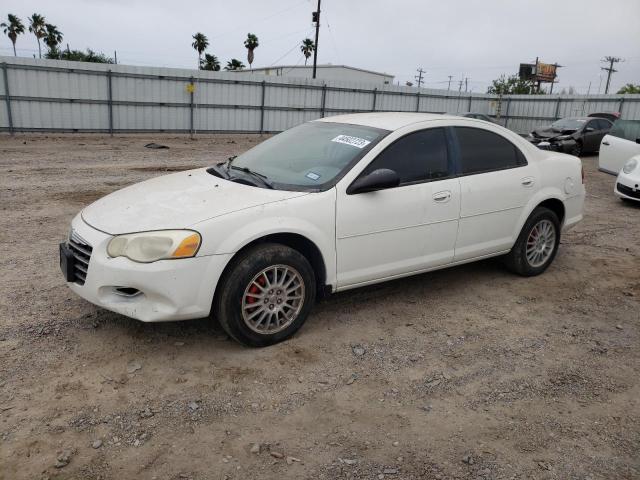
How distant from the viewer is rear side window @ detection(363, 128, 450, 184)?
4.34 m

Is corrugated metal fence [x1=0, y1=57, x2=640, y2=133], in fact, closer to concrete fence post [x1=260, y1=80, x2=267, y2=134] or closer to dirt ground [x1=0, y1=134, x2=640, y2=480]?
concrete fence post [x1=260, y1=80, x2=267, y2=134]

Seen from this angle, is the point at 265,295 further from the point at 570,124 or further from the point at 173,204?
the point at 570,124

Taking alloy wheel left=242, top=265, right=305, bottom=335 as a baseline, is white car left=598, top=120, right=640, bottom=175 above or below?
above

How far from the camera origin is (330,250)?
402 centimetres

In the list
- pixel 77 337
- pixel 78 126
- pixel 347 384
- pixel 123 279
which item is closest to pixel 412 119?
pixel 347 384

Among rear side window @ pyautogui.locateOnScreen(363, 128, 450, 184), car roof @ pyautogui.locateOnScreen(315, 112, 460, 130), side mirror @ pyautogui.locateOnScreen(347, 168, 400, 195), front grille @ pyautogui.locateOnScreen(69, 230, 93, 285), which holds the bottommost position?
front grille @ pyautogui.locateOnScreen(69, 230, 93, 285)

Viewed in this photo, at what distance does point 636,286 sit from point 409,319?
8.68 ft

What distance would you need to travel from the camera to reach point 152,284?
3420 mm

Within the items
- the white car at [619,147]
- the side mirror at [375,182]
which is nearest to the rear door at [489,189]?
the side mirror at [375,182]

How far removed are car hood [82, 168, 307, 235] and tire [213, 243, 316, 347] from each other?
0.37 m

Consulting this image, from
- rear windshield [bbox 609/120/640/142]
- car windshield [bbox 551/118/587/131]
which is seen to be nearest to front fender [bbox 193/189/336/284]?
rear windshield [bbox 609/120/640/142]

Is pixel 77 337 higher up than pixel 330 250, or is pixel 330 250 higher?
pixel 330 250

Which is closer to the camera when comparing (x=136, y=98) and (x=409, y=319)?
(x=409, y=319)

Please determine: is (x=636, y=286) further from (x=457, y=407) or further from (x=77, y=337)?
(x=77, y=337)
